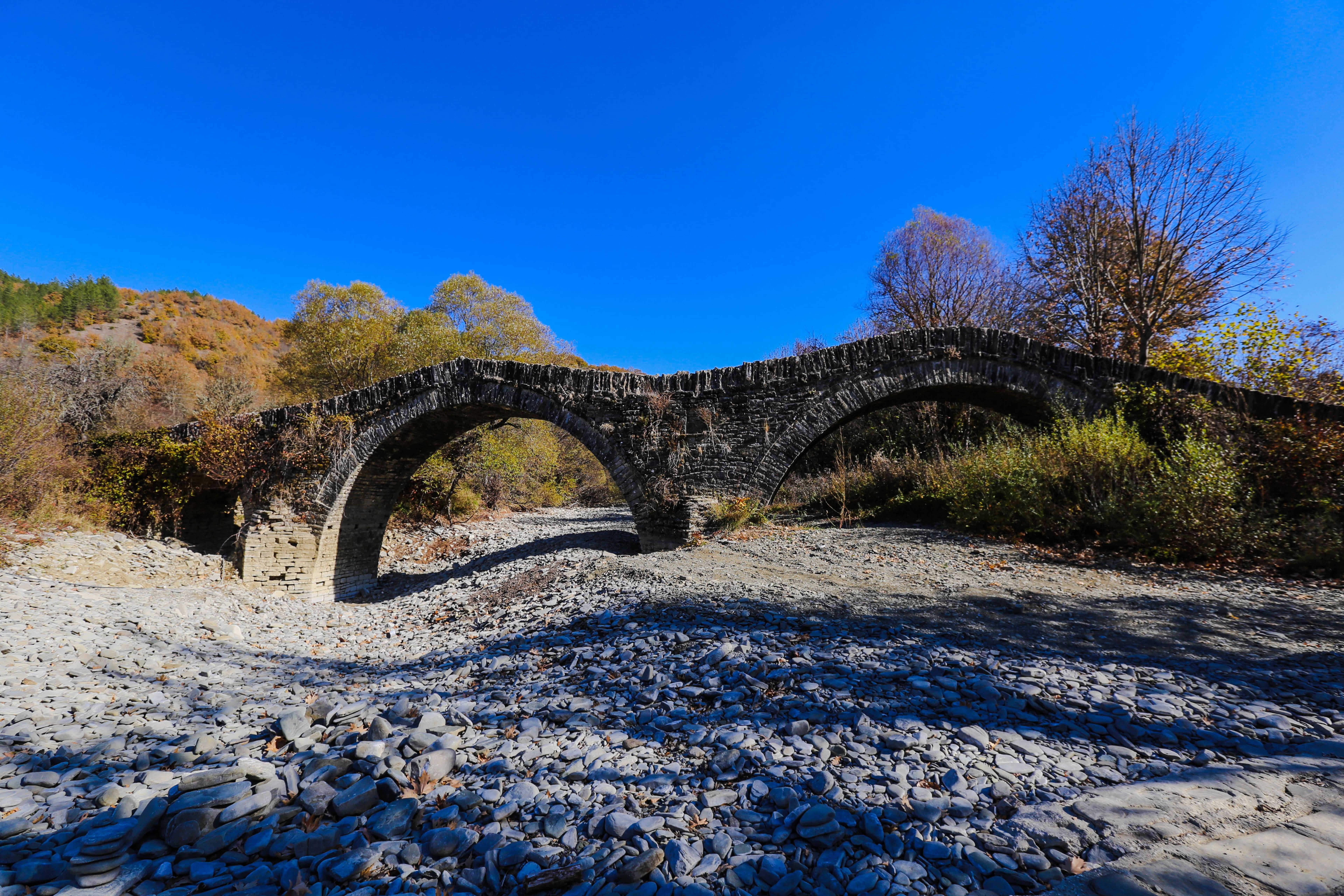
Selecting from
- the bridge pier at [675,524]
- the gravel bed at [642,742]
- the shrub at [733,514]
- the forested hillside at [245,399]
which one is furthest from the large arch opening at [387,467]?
the gravel bed at [642,742]

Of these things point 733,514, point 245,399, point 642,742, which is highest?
point 245,399

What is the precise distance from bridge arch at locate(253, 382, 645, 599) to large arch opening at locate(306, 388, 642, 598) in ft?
0.05

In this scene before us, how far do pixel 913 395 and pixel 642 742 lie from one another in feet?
25.1

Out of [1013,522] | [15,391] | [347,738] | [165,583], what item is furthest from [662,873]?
[15,391]

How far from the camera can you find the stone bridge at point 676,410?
8.12 metres

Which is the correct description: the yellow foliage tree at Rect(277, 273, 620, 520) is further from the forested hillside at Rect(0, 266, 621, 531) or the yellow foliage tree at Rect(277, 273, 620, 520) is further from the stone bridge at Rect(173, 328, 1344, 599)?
the stone bridge at Rect(173, 328, 1344, 599)

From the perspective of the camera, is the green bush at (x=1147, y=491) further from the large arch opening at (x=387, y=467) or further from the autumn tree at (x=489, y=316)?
the autumn tree at (x=489, y=316)

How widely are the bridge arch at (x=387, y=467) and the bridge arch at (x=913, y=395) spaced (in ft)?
7.97

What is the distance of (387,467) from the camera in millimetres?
11211

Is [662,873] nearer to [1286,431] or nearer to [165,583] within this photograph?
[1286,431]

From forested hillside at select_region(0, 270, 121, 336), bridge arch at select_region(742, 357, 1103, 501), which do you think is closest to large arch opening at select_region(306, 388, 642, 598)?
bridge arch at select_region(742, 357, 1103, 501)

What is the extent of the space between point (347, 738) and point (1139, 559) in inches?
310

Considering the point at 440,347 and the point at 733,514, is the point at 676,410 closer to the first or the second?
the point at 733,514

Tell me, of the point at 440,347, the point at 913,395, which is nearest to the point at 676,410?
the point at 913,395
